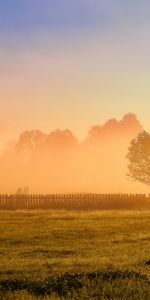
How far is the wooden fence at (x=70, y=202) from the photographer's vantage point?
5797 cm

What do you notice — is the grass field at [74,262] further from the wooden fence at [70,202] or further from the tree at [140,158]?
the tree at [140,158]

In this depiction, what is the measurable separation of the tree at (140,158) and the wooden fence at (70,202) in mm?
3513

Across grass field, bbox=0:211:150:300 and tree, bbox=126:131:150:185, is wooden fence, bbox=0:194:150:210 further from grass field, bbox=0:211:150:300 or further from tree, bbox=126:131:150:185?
grass field, bbox=0:211:150:300

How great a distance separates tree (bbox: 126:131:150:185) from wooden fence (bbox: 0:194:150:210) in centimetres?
351

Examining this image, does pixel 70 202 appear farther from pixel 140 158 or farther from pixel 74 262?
pixel 74 262

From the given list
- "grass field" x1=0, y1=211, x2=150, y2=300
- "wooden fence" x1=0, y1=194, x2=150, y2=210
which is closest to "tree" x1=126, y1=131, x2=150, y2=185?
"wooden fence" x1=0, y1=194, x2=150, y2=210

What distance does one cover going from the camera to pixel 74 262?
17812 mm

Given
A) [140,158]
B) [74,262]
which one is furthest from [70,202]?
[74,262]

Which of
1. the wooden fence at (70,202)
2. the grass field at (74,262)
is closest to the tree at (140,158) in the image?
the wooden fence at (70,202)

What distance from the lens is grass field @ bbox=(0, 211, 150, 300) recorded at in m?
12.8

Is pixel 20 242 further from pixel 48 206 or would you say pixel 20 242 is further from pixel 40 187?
pixel 40 187

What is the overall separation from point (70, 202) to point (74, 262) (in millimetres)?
43715

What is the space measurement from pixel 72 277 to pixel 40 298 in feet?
8.79

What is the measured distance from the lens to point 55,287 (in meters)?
13.4
